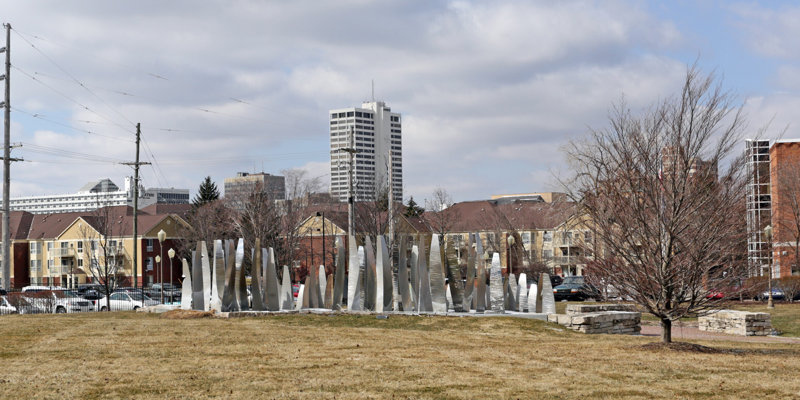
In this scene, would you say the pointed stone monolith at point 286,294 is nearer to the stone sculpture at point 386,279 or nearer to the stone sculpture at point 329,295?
the stone sculpture at point 329,295

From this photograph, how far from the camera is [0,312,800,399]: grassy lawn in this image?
11852 millimetres

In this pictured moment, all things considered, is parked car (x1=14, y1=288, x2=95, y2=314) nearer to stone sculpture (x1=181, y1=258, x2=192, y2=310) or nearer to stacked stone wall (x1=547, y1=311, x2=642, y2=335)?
stone sculpture (x1=181, y1=258, x2=192, y2=310)

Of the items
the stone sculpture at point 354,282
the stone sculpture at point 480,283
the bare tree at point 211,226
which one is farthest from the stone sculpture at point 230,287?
the bare tree at point 211,226

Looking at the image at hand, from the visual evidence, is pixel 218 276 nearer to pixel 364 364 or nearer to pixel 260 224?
pixel 364 364

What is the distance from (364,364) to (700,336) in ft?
43.9

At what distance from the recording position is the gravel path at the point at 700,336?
22.2 meters

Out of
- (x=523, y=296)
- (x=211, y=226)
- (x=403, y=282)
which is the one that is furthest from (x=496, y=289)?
(x=211, y=226)

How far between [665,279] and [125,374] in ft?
33.8

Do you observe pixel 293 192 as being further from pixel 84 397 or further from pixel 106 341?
pixel 84 397

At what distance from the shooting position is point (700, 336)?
23984 millimetres

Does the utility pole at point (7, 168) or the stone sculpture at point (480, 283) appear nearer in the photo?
the stone sculpture at point (480, 283)

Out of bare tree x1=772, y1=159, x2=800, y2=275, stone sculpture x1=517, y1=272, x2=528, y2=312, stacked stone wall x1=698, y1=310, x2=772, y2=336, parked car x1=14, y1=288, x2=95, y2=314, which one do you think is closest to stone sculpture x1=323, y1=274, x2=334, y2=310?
stone sculpture x1=517, y1=272, x2=528, y2=312

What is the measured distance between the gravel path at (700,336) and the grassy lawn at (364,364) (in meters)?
2.13

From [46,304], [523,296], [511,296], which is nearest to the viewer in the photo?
[523,296]
